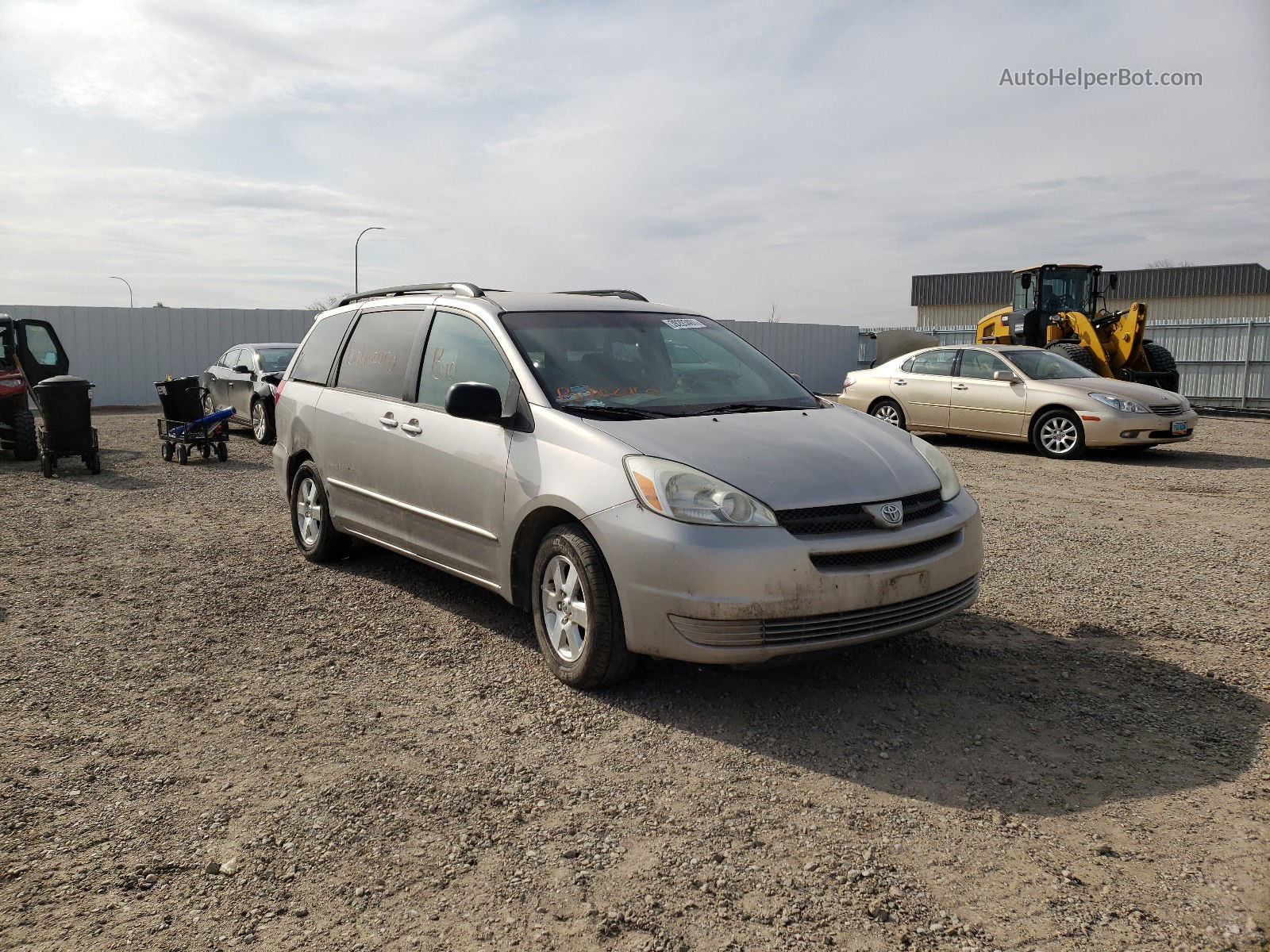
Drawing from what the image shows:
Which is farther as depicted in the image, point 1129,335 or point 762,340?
point 762,340

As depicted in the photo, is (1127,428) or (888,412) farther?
(888,412)

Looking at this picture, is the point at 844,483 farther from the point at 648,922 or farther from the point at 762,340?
the point at 762,340

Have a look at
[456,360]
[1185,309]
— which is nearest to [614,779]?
[456,360]

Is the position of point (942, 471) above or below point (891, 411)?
above

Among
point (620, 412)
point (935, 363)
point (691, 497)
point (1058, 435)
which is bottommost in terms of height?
point (1058, 435)

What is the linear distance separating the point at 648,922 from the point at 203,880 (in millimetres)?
1300

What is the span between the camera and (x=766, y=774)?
3453 mm

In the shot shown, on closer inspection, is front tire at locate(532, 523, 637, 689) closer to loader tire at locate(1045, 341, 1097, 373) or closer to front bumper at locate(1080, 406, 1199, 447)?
front bumper at locate(1080, 406, 1199, 447)

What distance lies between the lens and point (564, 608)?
13.8 feet

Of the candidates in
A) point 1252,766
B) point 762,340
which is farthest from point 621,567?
point 762,340

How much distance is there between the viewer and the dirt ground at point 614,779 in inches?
103

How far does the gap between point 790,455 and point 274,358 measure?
41.8 feet

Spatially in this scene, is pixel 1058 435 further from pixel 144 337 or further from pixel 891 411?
pixel 144 337

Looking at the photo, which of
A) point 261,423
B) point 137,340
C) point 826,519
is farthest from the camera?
point 137,340
